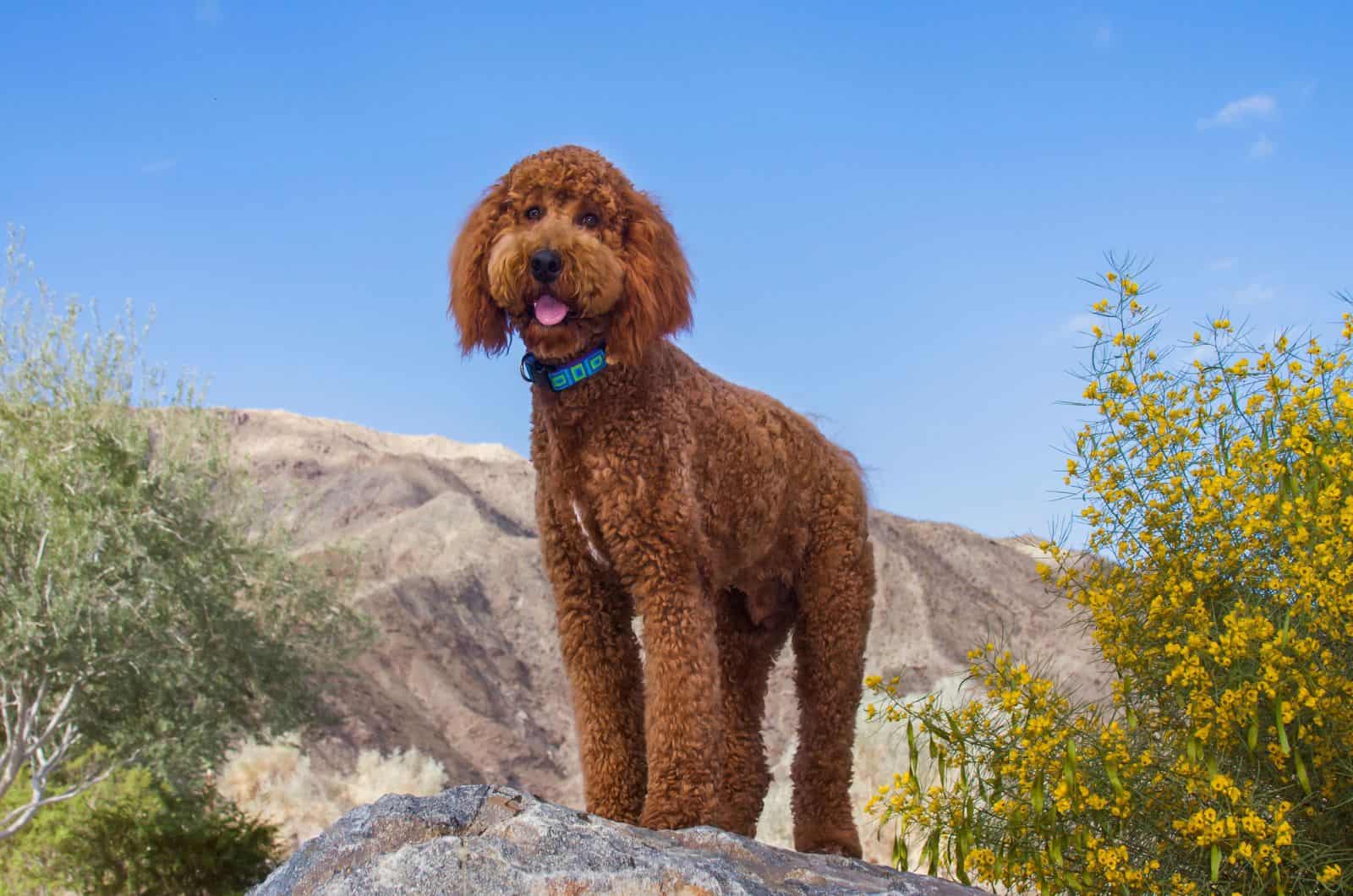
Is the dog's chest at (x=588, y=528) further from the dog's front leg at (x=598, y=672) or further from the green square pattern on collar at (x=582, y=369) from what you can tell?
the green square pattern on collar at (x=582, y=369)

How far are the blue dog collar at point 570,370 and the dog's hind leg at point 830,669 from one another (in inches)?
53.0

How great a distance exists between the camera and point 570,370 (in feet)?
13.5

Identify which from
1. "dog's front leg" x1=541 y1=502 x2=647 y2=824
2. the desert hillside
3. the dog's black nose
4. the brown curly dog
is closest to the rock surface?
the brown curly dog

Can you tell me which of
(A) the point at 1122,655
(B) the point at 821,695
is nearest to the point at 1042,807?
(A) the point at 1122,655

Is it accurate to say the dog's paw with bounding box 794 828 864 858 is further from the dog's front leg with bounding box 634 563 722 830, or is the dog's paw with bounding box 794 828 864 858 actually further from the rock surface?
the rock surface

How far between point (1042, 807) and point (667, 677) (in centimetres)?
132

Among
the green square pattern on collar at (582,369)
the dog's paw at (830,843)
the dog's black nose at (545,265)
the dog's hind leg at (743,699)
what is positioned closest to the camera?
the dog's black nose at (545,265)

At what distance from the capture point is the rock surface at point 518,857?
3.12 m

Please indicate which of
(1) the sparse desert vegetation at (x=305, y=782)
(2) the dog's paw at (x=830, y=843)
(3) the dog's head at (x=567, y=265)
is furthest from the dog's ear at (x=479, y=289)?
(1) the sparse desert vegetation at (x=305, y=782)

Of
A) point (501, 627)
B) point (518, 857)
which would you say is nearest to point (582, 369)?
point (518, 857)

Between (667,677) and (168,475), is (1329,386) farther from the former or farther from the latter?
(168,475)

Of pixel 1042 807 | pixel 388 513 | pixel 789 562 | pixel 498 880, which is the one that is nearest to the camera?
pixel 498 880

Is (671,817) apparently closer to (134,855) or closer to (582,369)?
(582,369)

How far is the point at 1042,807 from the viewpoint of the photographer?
Result: 3.97 meters
